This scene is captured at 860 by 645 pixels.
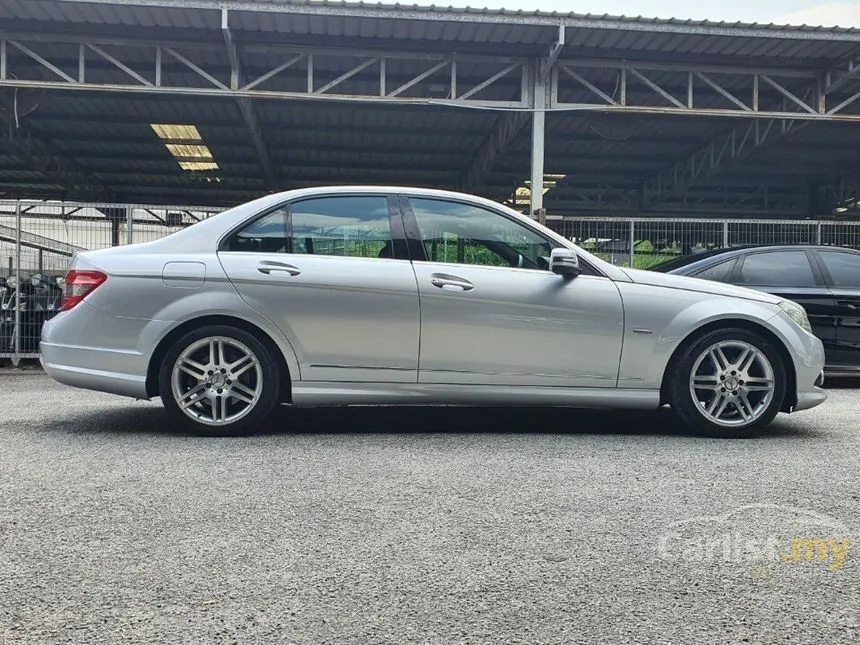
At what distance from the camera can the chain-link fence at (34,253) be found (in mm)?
8086

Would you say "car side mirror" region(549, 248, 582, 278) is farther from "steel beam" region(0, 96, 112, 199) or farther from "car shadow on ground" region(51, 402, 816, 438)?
"steel beam" region(0, 96, 112, 199)

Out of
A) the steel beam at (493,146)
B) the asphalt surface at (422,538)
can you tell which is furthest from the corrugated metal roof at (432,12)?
the asphalt surface at (422,538)

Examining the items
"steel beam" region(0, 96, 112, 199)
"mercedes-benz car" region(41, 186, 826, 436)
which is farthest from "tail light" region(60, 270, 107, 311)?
"steel beam" region(0, 96, 112, 199)

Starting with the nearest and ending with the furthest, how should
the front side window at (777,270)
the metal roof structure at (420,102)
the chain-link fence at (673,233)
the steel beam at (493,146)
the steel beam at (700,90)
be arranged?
the front side window at (777,270) → the chain-link fence at (673,233) → the metal roof structure at (420,102) → the steel beam at (700,90) → the steel beam at (493,146)

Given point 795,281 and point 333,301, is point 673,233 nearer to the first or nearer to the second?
point 795,281

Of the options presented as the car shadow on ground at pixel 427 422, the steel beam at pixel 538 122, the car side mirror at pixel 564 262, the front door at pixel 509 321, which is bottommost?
the car shadow on ground at pixel 427 422

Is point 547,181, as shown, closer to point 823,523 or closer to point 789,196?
point 789,196

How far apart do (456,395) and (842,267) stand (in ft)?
15.4

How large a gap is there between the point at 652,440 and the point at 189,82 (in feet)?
41.6

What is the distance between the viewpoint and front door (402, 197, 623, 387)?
4.33 m

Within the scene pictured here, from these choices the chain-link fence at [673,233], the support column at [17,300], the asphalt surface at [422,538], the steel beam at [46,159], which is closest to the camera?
the asphalt surface at [422,538]

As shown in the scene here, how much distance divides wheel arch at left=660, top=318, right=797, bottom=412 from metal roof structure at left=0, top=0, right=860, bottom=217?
7796mm

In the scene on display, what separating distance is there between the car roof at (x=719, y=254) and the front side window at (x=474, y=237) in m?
2.84

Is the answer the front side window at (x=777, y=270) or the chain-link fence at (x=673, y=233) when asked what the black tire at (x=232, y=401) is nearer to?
the front side window at (x=777, y=270)
